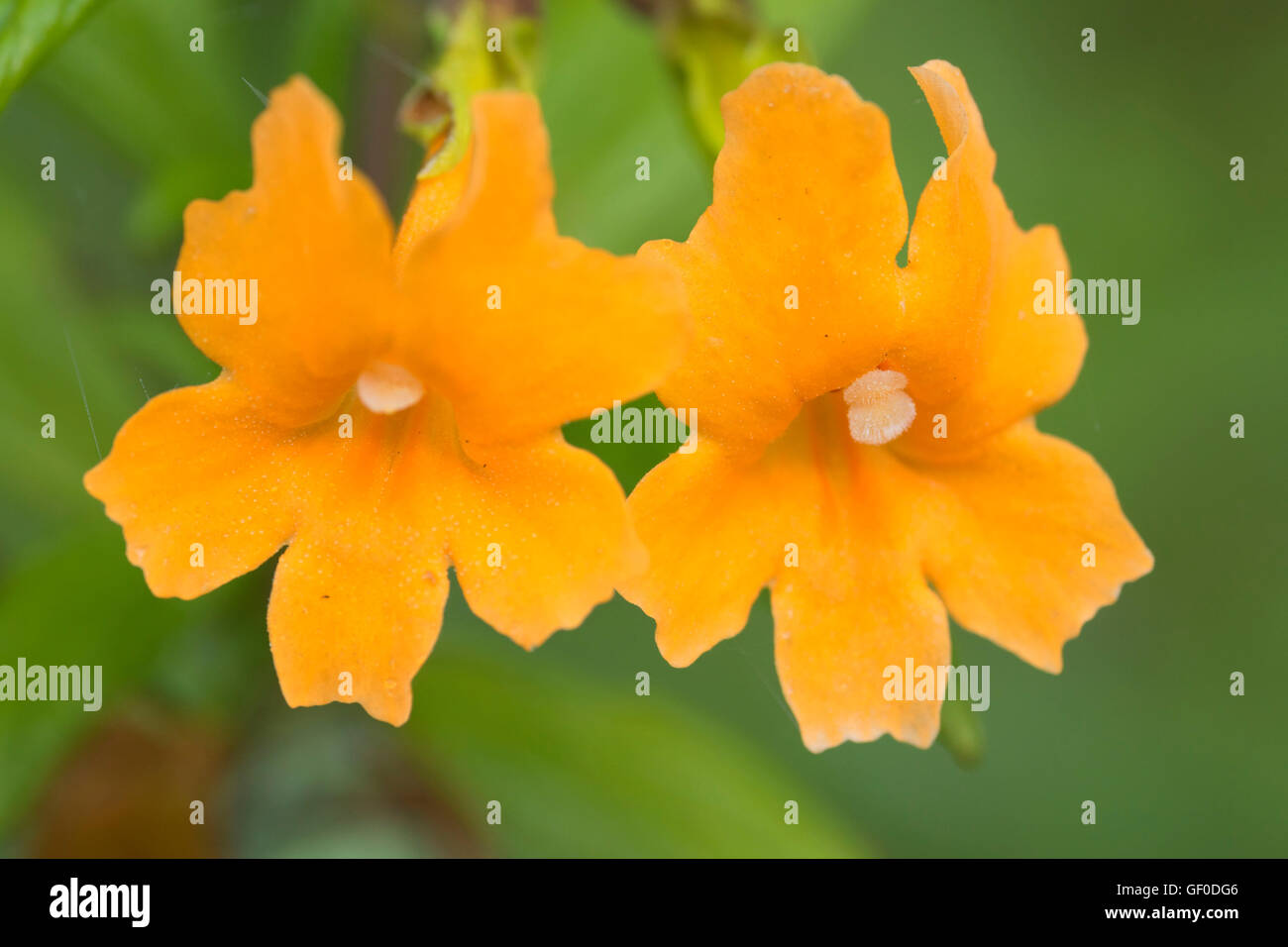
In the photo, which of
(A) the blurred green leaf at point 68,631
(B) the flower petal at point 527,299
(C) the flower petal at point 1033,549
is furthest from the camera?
(A) the blurred green leaf at point 68,631

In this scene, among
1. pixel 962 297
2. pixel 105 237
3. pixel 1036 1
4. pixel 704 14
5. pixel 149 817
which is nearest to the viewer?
pixel 962 297

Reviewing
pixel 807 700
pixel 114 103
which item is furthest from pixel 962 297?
pixel 114 103

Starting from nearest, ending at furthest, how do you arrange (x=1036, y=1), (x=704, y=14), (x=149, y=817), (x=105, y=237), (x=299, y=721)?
(x=704, y=14) < (x=149, y=817) < (x=299, y=721) < (x=105, y=237) < (x=1036, y=1)

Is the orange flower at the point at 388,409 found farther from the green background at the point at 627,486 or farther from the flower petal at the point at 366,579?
the green background at the point at 627,486

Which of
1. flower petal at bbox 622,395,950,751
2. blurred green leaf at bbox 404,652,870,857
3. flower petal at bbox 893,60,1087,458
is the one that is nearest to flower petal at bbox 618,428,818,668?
flower petal at bbox 622,395,950,751

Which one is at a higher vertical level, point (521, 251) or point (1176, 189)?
point (1176, 189)

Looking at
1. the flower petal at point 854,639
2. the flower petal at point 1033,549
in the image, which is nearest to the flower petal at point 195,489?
the flower petal at point 854,639

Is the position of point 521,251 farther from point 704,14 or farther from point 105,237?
point 105,237
